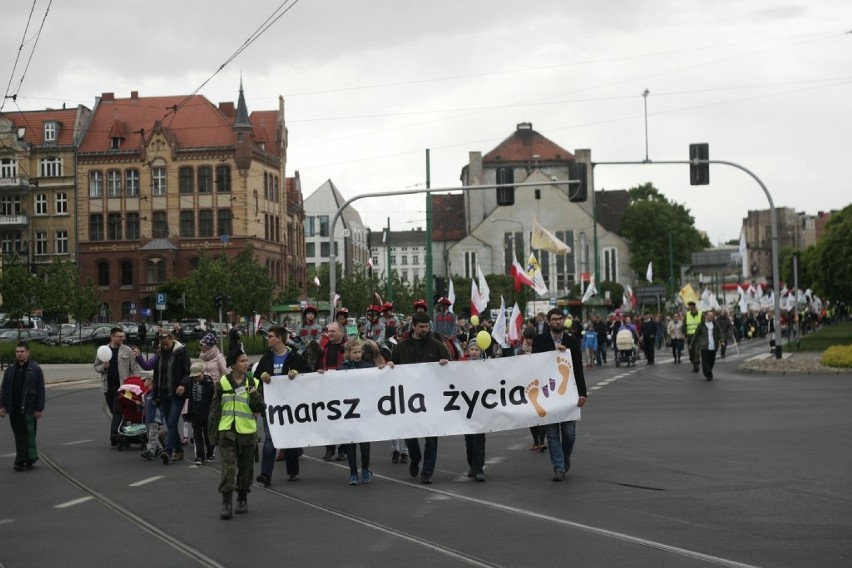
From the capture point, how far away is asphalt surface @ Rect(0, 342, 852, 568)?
953 centimetres

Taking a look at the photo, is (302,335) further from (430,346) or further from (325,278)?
(325,278)

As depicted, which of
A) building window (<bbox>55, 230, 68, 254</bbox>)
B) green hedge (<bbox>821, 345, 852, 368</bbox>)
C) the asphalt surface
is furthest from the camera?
building window (<bbox>55, 230, 68, 254</bbox>)

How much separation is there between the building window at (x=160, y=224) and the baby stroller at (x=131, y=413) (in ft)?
268

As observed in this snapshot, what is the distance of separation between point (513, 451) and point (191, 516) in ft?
21.0

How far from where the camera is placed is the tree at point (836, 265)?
2566 inches

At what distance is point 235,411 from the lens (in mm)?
12281

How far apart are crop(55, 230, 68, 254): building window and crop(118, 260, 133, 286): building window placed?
4.74m

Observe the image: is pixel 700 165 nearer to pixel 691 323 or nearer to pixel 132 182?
pixel 691 323

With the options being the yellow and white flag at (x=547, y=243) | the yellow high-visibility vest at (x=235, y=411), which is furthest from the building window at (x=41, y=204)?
the yellow high-visibility vest at (x=235, y=411)

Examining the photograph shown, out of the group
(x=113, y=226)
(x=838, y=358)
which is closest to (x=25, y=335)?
(x=113, y=226)

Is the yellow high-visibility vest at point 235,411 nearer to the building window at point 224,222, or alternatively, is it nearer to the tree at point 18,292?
the tree at point 18,292

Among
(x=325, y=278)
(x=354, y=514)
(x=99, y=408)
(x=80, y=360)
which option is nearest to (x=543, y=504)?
(x=354, y=514)

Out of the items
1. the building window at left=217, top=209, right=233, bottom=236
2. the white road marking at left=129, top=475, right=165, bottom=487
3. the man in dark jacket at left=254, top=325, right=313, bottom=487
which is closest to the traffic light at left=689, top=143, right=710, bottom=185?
the man in dark jacket at left=254, top=325, right=313, bottom=487

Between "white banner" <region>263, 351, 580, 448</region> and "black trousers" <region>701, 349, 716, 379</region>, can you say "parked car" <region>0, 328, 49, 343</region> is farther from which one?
"white banner" <region>263, 351, 580, 448</region>
